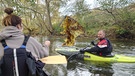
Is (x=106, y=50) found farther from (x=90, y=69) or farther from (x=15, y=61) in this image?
(x=15, y=61)

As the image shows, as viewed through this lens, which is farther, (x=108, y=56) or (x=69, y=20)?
(x=108, y=56)

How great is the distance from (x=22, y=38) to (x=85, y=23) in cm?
1896

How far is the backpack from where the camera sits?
7.41 feet

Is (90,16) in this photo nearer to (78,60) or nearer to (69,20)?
(78,60)

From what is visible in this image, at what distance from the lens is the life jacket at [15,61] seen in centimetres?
226

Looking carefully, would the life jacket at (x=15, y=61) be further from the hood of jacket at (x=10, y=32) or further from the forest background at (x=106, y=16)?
the forest background at (x=106, y=16)

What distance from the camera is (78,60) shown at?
8984mm

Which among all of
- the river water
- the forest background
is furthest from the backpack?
the forest background

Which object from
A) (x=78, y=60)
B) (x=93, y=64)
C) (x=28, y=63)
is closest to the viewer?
(x=28, y=63)

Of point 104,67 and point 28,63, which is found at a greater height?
point 28,63

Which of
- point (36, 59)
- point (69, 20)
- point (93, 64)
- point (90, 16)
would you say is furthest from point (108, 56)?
point (90, 16)

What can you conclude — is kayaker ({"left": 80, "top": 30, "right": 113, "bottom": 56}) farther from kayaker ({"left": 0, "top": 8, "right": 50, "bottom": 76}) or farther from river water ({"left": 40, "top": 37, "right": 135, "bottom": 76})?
kayaker ({"left": 0, "top": 8, "right": 50, "bottom": 76})

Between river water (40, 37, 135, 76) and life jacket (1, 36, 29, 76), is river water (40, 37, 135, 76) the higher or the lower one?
the lower one

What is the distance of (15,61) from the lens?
2260 millimetres
